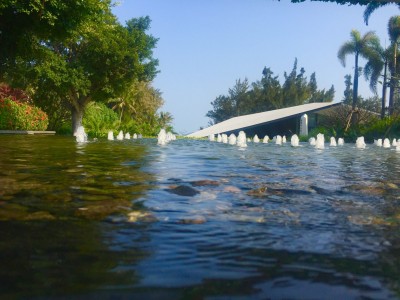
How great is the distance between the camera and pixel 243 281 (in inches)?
69.3

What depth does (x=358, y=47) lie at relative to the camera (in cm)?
4691

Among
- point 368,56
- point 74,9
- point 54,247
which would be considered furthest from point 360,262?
point 368,56

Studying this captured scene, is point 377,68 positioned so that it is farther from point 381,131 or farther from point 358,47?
point 381,131

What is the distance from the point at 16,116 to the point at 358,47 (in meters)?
35.4

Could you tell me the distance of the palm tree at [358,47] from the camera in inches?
1822

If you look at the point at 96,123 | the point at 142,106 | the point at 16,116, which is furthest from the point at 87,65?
the point at 142,106

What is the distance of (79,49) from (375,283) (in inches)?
1416

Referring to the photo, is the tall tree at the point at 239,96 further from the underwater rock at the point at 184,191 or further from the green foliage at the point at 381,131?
the underwater rock at the point at 184,191

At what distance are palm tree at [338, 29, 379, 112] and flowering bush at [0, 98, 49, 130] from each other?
106 feet

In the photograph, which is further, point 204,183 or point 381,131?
point 381,131

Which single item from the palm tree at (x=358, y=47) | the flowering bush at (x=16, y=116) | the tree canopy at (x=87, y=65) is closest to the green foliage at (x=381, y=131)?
the tree canopy at (x=87, y=65)

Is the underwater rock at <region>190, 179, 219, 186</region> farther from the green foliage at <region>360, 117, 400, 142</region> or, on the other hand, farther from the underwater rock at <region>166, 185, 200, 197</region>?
the green foliage at <region>360, 117, 400, 142</region>

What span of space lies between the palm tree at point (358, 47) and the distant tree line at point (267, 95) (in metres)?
31.3

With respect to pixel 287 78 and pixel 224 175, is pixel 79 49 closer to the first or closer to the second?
pixel 224 175
